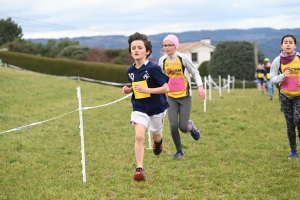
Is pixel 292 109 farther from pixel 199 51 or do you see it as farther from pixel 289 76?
pixel 199 51

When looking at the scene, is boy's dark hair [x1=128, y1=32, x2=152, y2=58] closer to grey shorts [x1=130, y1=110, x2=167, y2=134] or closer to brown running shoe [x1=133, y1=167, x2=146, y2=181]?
grey shorts [x1=130, y1=110, x2=167, y2=134]

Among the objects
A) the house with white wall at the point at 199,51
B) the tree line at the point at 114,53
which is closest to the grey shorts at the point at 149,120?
the tree line at the point at 114,53

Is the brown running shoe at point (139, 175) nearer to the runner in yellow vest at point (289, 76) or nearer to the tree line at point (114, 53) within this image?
the runner in yellow vest at point (289, 76)

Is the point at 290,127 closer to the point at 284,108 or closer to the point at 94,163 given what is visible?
the point at 284,108

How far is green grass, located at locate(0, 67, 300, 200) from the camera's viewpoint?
5.90m

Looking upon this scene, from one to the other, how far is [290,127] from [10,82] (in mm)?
20073

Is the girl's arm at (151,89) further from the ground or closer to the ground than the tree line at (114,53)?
further from the ground

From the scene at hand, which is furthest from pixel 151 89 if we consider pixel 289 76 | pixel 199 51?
pixel 199 51

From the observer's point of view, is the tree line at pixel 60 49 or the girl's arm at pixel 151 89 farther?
the tree line at pixel 60 49

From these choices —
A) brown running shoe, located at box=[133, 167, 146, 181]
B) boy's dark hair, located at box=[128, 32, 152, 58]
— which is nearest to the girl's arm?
boy's dark hair, located at box=[128, 32, 152, 58]

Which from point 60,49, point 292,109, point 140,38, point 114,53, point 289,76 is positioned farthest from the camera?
point 60,49

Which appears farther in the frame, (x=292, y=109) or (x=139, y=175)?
(x=292, y=109)

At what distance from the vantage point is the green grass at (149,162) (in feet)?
19.4

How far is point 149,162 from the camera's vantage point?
25.3ft
